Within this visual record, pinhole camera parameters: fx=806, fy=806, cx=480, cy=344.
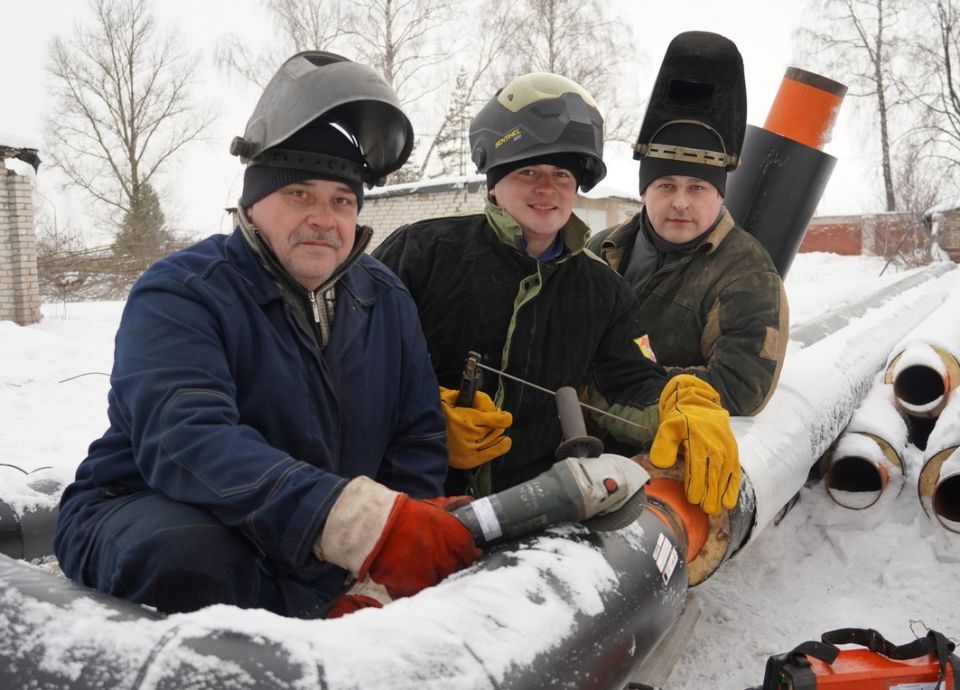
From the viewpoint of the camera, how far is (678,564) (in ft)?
6.61

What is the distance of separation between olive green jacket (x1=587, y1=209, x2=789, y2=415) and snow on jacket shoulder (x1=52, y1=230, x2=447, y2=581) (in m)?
1.22

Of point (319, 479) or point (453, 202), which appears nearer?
point (319, 479)

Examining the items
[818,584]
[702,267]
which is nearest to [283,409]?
[702,267]

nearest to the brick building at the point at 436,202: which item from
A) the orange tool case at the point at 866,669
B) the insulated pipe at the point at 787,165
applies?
the insulated pipe at the point at 787,165

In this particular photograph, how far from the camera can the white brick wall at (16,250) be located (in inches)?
421

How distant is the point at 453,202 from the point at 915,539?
11.9m

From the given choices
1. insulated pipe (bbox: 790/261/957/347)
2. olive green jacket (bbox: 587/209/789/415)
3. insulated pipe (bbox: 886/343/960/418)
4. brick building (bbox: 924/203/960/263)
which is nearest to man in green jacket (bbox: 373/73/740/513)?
olive green jacket (bbox: 587/209/789/415)

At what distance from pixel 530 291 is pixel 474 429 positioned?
1.75ft

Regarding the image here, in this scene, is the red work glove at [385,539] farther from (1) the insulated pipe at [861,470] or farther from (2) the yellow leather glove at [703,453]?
(1) the insulated pipe at [861,470]

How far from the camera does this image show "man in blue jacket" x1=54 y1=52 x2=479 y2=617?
5.25 feet

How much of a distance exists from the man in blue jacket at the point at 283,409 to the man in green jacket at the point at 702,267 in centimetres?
130

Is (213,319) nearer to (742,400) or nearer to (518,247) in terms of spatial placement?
(518,247)

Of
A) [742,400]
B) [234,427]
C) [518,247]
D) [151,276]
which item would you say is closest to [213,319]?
[151,276]

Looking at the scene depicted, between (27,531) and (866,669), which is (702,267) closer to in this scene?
(866,669)
